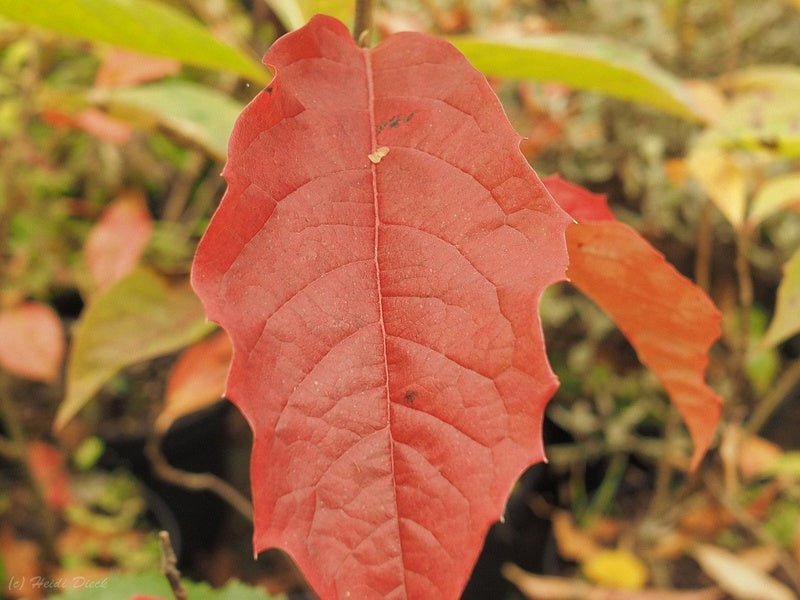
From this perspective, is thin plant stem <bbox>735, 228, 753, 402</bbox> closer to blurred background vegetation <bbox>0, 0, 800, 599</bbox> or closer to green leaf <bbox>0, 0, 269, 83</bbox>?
blurred background vegetation <bbox>0, 0, 800, 599</bbox>

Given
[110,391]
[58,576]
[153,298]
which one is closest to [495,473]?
[153,298]

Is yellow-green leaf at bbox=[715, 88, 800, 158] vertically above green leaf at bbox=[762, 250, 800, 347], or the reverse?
yellow-green leaf at bbox=[715, 88, 800, 158]

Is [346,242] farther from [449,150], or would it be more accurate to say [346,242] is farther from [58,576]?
[58,576]

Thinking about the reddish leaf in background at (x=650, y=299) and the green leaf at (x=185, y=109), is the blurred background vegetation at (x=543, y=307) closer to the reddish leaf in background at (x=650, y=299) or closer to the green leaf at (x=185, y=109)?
the green leaf at (x=185, y=109)

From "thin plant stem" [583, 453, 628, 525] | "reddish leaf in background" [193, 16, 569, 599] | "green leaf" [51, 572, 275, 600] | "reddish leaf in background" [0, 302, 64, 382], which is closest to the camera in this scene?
"reddish leaf in background" [193, 16, 569, 599]

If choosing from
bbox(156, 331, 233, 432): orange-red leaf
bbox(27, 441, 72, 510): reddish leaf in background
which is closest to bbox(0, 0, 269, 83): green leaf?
bbox(156, 331, 233, 432): orange-red leaf

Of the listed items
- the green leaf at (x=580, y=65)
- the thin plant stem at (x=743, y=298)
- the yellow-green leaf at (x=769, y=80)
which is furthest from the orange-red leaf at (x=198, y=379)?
the yellow-green leaf at (x=769, y=80)
